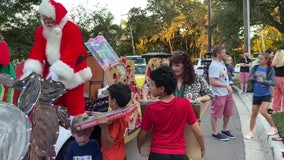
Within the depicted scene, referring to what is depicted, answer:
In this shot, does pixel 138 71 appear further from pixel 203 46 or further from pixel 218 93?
pixel 203 46

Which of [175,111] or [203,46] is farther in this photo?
[203,46]

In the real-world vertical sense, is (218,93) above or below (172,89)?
below

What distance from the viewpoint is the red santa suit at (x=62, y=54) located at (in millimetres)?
3818

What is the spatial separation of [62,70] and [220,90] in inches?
159

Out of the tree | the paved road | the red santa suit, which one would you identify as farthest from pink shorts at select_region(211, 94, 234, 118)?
the tree

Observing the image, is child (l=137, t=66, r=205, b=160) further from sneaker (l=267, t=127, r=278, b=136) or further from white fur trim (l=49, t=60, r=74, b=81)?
sneaker (l=267, t=127, r=278, b=136)

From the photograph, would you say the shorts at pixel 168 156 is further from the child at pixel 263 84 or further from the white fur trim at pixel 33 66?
the child at pixel 263 84

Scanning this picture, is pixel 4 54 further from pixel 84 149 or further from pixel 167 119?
pixel 167 119

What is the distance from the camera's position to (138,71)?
1430 cm

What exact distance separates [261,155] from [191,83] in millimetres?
2715

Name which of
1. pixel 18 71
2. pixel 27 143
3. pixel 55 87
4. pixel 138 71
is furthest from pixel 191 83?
pixel 138 71

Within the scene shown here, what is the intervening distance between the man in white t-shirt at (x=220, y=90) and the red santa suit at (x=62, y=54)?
340 centimetres

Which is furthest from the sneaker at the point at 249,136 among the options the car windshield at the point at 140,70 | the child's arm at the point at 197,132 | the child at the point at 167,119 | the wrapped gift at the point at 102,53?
the car windshield at the point at 140,70

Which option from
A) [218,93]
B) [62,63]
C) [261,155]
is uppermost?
[62,63]
